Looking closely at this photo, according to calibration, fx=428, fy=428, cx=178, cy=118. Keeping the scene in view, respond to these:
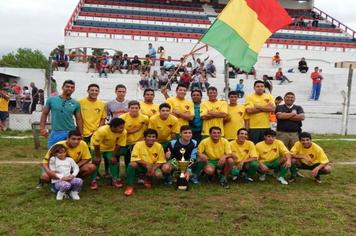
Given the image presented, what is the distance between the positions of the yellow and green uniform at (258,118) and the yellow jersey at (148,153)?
189cm

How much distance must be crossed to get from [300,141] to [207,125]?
64.2 inches

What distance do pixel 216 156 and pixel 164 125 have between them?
0.99m

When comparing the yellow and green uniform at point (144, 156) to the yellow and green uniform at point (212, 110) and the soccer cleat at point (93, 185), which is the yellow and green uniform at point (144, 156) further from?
the yellow and green uniform at point (212, 110)

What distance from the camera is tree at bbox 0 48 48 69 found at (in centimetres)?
7419

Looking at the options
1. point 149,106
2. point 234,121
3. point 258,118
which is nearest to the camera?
point 149,106

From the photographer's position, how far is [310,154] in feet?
24.2

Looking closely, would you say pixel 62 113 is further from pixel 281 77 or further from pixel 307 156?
pixel 281 77

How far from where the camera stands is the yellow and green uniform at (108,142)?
Result: 21.2 feet

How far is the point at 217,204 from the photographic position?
5.84 m

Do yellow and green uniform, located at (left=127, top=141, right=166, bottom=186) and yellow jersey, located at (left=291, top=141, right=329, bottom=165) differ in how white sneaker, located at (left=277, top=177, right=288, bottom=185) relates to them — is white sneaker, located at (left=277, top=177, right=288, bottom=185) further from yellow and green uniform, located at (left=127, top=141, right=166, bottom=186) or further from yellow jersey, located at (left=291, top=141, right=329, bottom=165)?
yellow and green uniform, located at (left=127, top=141, right=166, bottom=186)

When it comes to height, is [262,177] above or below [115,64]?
below

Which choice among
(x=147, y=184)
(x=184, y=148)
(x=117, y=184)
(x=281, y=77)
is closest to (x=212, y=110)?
(x=184, y=148)

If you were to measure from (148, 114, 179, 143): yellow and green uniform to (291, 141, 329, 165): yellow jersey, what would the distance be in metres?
2.12

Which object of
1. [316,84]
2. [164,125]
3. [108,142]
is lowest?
[108,142]
